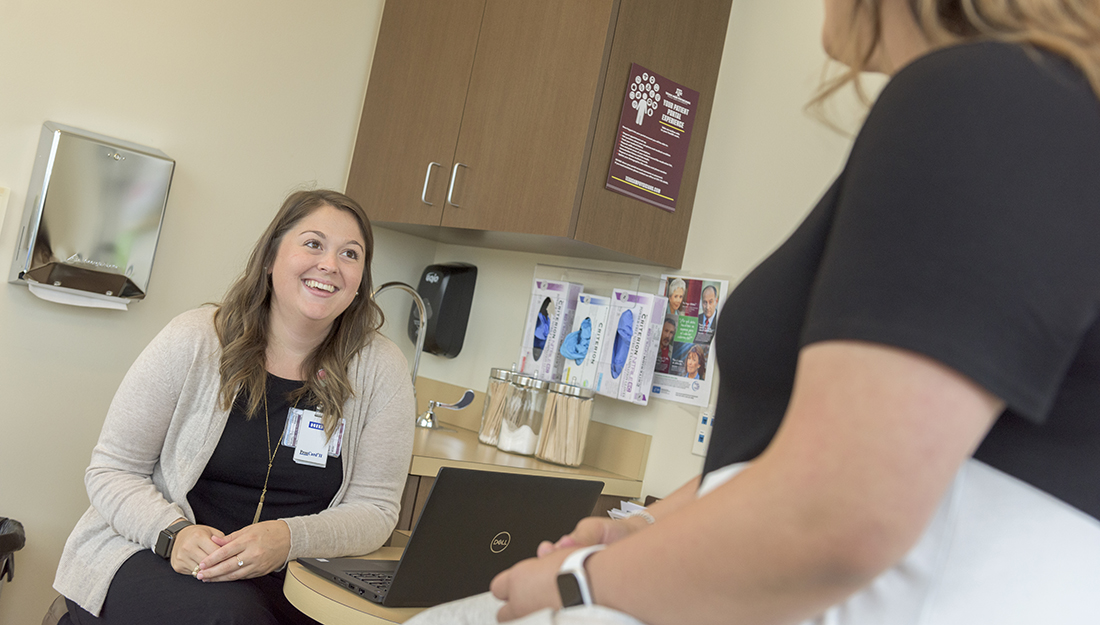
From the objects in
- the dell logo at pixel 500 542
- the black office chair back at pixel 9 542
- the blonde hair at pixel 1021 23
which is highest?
the blonde hair at pixel 1021 23

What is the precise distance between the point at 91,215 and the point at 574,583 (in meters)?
2.24

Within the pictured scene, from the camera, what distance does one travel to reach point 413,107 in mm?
2770

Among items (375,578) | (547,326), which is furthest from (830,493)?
(547,326)

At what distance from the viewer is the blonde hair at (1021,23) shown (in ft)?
1.66

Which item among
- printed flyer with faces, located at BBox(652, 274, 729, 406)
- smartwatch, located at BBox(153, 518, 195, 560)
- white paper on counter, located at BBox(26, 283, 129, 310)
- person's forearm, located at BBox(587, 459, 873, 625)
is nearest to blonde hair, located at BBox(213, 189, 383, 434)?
smartwatch, located at BBox(153, 518, 195, 560)

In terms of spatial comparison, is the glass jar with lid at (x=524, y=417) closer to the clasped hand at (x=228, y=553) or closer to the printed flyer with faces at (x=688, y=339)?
the printed flyer with faces at (x=688, y=339)

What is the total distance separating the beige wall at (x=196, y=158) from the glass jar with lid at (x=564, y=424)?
164 millimetres

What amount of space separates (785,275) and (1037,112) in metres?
0.18

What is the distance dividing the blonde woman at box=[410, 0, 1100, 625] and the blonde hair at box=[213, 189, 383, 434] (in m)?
1.43

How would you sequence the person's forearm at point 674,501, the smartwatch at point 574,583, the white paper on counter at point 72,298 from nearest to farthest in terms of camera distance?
the smartwatch at point 574,583
the person's forearm at point 674,501
the white paper on counter at point 72,298

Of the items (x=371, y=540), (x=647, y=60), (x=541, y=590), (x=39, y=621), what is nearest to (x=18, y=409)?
(x=39, y=621)

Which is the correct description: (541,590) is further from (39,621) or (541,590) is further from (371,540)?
(39,621)

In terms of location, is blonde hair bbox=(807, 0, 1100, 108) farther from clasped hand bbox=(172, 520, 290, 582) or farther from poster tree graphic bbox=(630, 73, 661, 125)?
poster tree graphic bbox=(630, 73, 661, 125)

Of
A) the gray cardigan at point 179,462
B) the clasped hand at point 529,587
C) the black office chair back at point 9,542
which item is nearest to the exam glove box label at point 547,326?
the gray cardigan at point 179,462
